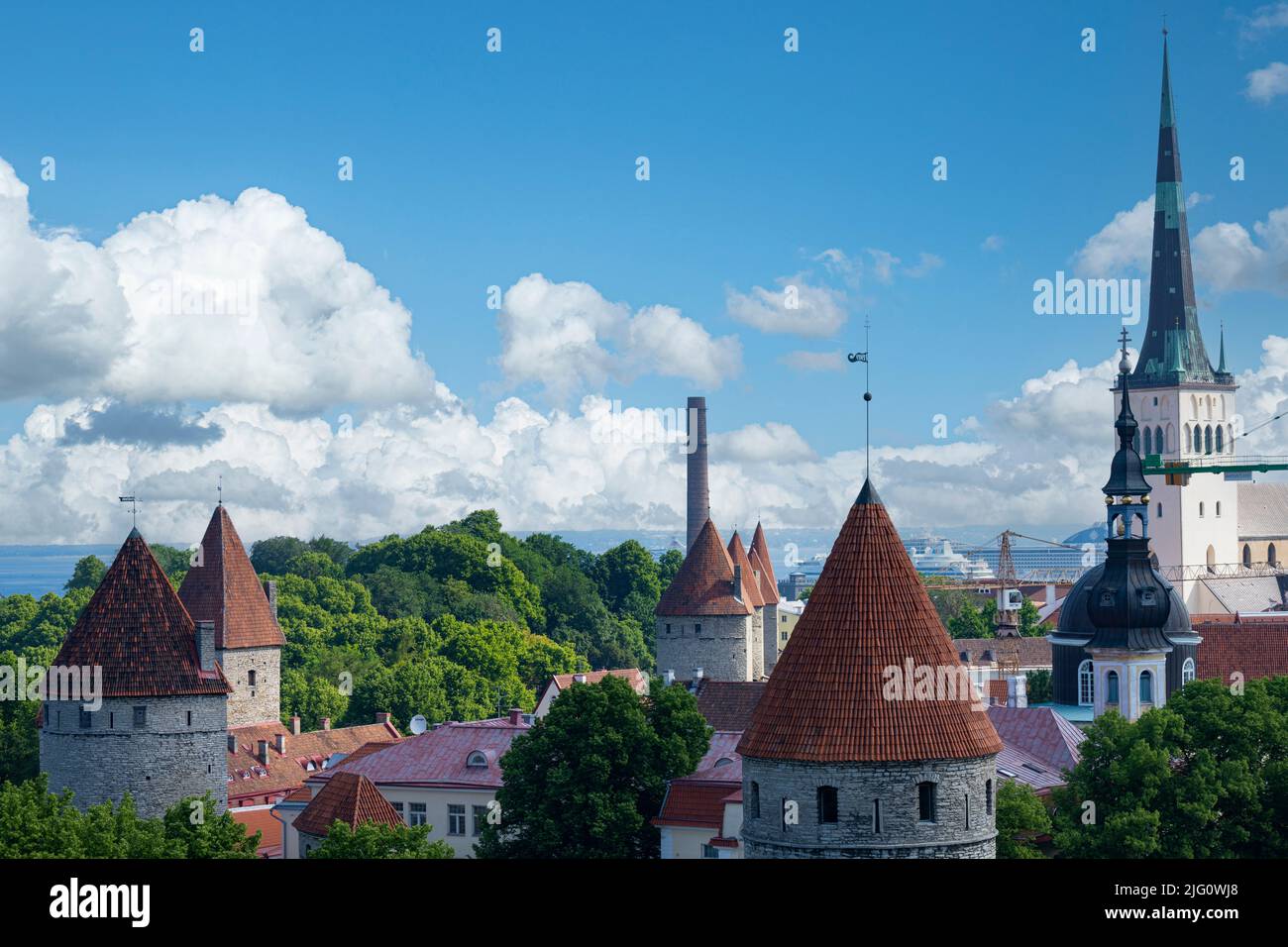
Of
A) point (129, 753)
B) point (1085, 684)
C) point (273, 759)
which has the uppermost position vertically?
point (1085, 684)

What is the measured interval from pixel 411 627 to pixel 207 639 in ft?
147

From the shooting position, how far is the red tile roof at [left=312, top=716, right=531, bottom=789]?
47688 mm

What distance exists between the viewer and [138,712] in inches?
1772

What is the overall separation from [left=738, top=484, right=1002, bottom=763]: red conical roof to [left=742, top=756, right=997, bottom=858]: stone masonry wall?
0.65 ft

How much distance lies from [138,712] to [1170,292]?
9998 centimetres

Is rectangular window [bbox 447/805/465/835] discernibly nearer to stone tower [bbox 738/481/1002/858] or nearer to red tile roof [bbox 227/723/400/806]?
red tile roof [bbox 227/723/400/806]

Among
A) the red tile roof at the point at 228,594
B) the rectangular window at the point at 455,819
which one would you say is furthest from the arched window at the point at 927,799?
the red tile roof at the point at 228,594

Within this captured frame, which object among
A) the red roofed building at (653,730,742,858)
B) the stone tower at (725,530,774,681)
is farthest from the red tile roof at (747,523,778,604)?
the red roofed building at (653,730,742,858)

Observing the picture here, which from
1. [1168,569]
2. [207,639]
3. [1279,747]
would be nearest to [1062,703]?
[1279,747]

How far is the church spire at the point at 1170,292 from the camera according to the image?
126m

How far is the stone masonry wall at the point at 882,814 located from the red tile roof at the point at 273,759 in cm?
3103

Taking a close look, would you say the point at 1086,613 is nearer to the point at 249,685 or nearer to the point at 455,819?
the point at 455,819

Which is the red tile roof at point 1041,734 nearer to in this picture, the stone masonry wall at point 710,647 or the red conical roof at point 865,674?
the red conical roof at point 865,674

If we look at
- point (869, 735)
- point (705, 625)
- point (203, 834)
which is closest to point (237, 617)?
point (705, 625)
